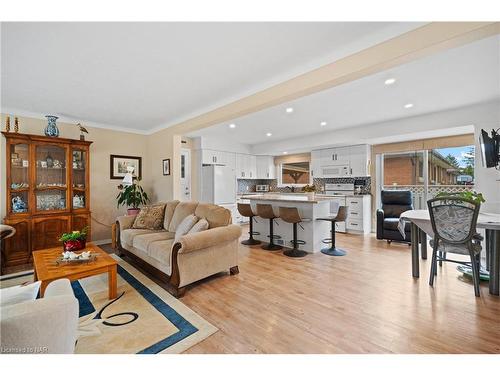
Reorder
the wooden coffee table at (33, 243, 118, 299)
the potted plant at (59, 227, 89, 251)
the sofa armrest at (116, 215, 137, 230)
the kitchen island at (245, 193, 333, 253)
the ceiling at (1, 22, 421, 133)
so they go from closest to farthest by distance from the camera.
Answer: the ceiling at (1, 22, 421, 133) < the wooden coffee table at (33, 243, 118, 299) < the potted plant at (59, 227, 89, 251) < the sofa armrest at (116, 215, 137, 230) < the kitchen island at (245, 193, 333, 253)

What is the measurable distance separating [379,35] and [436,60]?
0.96 m

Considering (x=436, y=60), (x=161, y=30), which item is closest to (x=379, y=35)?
(x=436, y=60)

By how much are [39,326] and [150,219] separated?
2849mm

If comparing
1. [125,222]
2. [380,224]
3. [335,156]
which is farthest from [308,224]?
[125,222]

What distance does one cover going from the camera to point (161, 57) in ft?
7.27

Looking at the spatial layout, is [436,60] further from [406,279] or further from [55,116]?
[55,116]

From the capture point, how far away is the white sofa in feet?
Answer: 3.13

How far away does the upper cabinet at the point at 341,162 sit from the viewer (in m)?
5.53

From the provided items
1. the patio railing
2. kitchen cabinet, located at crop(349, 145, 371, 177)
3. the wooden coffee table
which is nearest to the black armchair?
the patio railing

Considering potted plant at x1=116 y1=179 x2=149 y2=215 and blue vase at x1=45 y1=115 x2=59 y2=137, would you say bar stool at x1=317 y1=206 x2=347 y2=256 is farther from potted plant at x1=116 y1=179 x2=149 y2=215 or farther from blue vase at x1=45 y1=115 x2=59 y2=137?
blue vase at x1=45 y1=115 x2=59 y2=137

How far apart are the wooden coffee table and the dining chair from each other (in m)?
3.51

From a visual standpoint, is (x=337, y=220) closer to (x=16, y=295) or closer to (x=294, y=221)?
(x=294, y=221)

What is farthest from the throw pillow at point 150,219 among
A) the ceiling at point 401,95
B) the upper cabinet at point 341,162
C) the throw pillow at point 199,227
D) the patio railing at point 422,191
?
the patio railing at point 422,191

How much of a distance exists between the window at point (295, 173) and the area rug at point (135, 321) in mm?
5464
